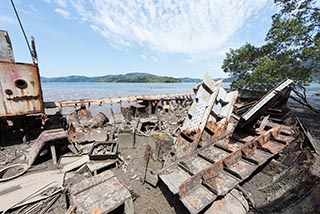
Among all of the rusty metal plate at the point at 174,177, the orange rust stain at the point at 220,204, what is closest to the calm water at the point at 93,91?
the rusty metal plate at the point at 174,177

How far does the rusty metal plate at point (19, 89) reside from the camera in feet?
17.9

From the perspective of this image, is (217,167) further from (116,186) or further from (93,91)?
(93,91)

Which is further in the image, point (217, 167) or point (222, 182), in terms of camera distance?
point (217, 167)

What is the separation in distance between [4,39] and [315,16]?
1347 cm

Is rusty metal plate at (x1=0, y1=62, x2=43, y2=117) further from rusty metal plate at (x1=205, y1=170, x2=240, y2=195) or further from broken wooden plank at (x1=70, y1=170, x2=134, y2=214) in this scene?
rusty metal plate at (x1=205, y1=170, x2=240, y2=195)

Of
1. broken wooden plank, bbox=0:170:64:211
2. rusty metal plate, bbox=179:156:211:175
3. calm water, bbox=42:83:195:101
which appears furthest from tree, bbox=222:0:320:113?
calm water, bbox=42:83:195:101

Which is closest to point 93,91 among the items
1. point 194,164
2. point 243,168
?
point 194,164

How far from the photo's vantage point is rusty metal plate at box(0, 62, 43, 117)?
547cm

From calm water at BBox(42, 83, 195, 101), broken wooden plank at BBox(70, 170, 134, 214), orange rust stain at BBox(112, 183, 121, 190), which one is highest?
orange rust stain at BBox(112, 183, 121, 190)

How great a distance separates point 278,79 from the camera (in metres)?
7.22

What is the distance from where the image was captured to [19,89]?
5.72m

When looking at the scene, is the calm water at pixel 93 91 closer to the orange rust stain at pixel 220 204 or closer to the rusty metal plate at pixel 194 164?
the rusty metal plate at pixel 194 164

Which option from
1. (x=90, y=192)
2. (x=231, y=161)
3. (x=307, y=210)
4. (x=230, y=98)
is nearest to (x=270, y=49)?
(x=230, y=98)

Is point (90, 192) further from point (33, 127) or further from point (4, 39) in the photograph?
point (4, 39)
